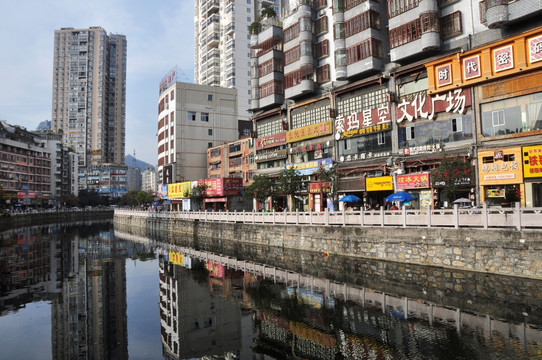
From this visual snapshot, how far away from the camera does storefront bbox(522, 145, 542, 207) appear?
83.8 ft

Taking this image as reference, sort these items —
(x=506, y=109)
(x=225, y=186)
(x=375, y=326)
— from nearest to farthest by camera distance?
(x=375, y=326) → (x=506, y=109) → (x=225, y=186)

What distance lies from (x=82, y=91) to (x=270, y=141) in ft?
445

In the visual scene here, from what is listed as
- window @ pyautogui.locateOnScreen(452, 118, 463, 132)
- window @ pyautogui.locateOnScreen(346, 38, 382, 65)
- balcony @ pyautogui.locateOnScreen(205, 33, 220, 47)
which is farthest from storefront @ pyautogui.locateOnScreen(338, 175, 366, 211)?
balcony @ pyautogui.locateOnScreen(205, 33, 220, 47)

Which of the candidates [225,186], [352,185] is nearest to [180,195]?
[225,186]

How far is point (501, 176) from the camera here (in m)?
27.3

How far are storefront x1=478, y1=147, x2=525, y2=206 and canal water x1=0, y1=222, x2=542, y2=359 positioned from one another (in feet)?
34.7

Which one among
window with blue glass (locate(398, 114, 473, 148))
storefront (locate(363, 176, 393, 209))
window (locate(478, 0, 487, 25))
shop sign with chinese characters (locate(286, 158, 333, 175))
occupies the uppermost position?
window (locate(478, 0, 487, 25))

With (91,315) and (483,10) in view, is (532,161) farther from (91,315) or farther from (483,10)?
(91,315)

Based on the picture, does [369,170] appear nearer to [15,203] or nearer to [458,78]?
[458,78]

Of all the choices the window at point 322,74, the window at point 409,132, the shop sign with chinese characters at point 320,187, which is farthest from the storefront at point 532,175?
the window at point 322,74

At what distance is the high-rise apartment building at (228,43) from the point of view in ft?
343

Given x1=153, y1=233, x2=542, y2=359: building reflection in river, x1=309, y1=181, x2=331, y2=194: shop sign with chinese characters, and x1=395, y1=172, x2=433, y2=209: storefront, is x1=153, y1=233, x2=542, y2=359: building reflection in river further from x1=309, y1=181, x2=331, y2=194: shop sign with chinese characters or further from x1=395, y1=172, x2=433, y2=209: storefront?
x1=309, y1=181, x2=331, y2=194: shop sign with chinese characters

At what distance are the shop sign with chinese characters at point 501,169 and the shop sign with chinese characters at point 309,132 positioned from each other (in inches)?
669

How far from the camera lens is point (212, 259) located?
3203cm
